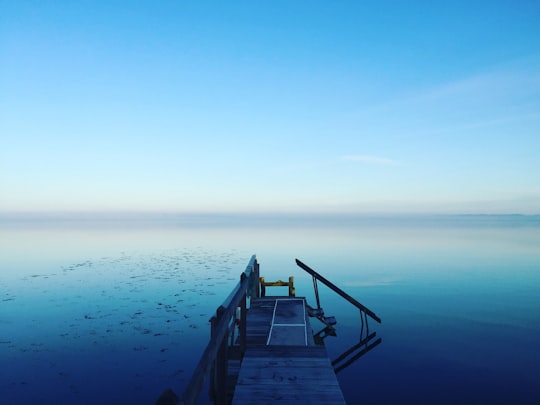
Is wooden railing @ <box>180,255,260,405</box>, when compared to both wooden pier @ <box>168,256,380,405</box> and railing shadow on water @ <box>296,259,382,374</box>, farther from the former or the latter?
railing shadow on water @ <box>296,259,382,374</box>

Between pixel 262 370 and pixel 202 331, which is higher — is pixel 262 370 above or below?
above

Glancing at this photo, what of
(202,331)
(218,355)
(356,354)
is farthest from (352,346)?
(218,355)

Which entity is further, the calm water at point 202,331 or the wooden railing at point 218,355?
the calm water at point 202,331

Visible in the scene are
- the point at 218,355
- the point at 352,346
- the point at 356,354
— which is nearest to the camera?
the point at 218,355

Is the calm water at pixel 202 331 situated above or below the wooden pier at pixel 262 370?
below

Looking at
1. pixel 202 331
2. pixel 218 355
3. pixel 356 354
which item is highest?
pixel 218 355

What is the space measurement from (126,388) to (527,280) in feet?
117

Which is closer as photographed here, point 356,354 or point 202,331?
point 356,354

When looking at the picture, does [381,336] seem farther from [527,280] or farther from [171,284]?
[527,280]

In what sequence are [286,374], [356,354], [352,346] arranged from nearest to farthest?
[286,374]
[356,354]
[352,346]

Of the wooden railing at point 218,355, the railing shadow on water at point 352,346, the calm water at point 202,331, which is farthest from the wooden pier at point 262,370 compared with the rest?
the railing shadow on water at point 352,346

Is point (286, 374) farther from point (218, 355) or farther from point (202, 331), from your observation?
point (202, 331)

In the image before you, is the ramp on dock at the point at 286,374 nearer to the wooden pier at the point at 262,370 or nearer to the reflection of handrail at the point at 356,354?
the wooden pier at the point at 262,370

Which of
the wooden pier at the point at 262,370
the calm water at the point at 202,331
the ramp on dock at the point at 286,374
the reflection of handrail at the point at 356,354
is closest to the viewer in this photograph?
the wooden pier at the point at 262,370
